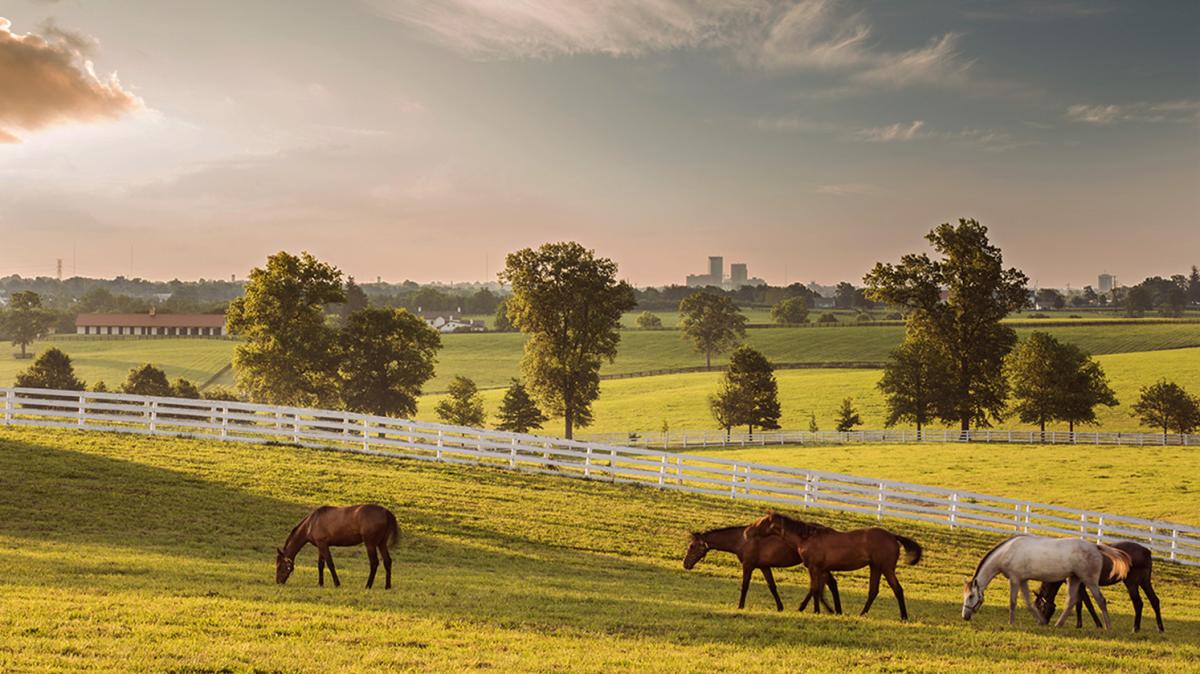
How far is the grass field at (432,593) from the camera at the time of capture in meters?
9.05

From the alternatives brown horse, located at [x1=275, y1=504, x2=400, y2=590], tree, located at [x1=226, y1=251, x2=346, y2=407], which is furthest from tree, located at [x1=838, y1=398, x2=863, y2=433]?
brown horse, located at [x1=275, y1=504, x2=400, y2=590]

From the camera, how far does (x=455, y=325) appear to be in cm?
15450

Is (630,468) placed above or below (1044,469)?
above

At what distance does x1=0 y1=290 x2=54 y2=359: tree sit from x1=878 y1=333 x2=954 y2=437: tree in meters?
110

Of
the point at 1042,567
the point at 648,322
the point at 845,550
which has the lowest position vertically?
the point at 1042,567

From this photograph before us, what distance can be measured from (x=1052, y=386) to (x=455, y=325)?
363 feet

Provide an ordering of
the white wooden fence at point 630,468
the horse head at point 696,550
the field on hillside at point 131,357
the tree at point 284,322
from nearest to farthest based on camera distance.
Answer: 1. the horse head at point 696,550
2. the white wooden fence at point 630,468
3. the tree at point 284,322
4. the field on hillside at point 131,357

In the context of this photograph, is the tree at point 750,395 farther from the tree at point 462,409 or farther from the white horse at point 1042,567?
the white horse at point 1042,567

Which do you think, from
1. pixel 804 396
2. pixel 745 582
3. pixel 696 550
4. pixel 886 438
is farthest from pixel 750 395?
pixel 745 582

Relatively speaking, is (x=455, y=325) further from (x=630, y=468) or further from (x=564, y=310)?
(x=630, y=468)

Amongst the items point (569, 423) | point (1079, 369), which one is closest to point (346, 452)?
point (569, 423)

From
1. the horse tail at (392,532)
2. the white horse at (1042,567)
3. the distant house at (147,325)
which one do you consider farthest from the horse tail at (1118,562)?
the distant house at (147,325)

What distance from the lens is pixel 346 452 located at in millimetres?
28875

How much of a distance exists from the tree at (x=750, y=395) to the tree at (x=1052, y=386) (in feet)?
→ 53.1
